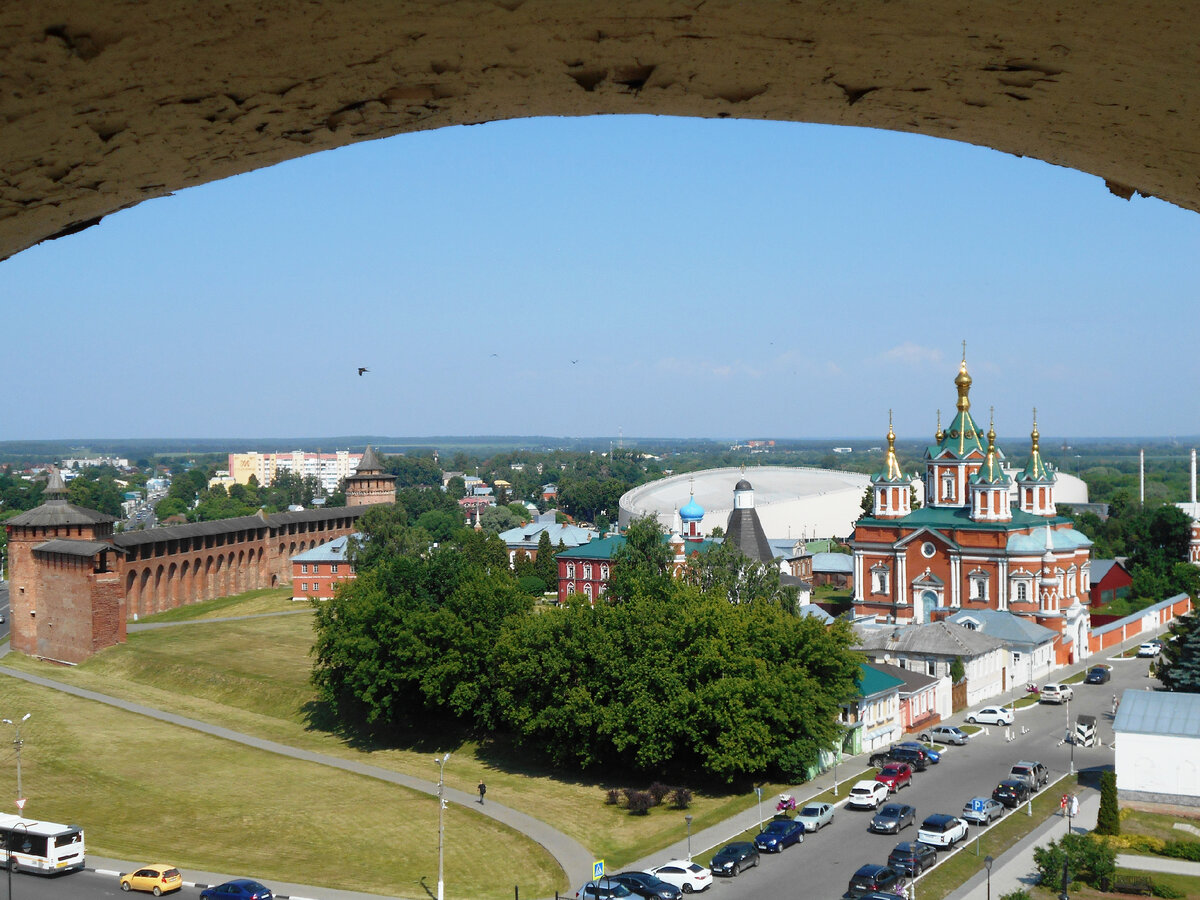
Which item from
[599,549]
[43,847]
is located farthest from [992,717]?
[43,847]

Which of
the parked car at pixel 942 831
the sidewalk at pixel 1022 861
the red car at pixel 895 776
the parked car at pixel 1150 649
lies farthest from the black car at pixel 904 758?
the parked car at pixel 1150 649

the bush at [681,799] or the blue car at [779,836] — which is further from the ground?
the blue car at [779,836]

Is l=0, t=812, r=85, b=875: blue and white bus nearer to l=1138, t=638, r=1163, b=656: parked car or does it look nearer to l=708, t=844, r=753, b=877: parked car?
l=708, t=844, r=753, b=877: parked car

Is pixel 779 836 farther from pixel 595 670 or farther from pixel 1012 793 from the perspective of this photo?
pixel 595 670

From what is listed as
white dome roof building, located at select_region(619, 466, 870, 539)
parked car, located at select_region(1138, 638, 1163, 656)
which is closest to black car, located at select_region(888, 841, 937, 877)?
parked car, located at select_region(1138, 638, 1163, 656)

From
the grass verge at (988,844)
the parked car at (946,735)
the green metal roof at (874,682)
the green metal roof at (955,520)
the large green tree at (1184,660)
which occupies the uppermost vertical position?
the green metal roof at (955,520)

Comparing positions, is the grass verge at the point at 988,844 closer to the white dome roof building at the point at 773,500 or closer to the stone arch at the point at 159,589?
the white dome roof building at the point at 773,500

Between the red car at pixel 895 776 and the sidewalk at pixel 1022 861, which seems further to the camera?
the red car at pixel 895 776
